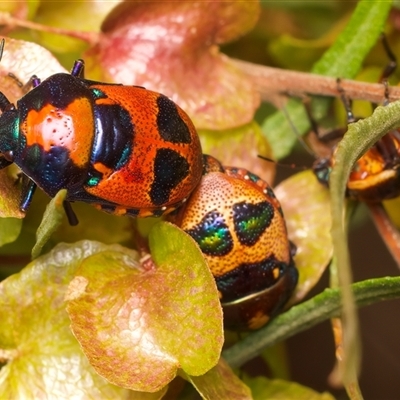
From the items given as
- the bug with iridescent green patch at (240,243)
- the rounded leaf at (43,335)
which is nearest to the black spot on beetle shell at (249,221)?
the bug with iridescent green patch at (240,243)

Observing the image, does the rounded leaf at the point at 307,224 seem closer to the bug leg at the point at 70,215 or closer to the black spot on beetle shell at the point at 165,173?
the black spot on beetle shell at the point at 165,173

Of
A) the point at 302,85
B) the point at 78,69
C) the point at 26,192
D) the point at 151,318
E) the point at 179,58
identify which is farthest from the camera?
the point at 302,85

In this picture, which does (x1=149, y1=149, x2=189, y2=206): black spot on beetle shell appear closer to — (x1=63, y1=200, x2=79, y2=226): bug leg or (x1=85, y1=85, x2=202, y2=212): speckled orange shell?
(x1=85, y1=85, x2=202, y2=212): speckled orange shell

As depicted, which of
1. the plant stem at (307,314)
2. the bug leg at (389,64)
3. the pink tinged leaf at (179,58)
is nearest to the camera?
the plant stem at (307,314)

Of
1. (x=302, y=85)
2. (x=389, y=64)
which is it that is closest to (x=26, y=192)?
(x=302, y=85)

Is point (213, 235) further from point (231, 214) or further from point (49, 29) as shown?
point (49, 29)

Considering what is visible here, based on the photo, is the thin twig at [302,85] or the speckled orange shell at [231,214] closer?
the speckled orange shell at [231,214]

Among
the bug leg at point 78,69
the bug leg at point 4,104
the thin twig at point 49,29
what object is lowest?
the bug leg at point 4,104

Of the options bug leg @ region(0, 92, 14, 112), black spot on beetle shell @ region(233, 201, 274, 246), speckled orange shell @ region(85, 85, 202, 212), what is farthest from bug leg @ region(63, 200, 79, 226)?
black spot on beetle shell @ region(233, 201, 274, 246)
